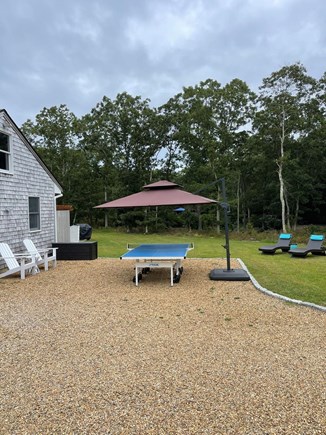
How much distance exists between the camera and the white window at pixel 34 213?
442 inches

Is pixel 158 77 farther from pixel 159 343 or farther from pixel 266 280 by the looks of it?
pixel 159 343

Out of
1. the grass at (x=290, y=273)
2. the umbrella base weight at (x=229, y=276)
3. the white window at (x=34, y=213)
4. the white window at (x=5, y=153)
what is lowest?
the grass at (x=290, y=273)

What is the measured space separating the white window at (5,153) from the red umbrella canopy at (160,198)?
3.91 meters

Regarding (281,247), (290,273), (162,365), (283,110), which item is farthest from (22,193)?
(283,110)

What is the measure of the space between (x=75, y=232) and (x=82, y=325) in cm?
1052

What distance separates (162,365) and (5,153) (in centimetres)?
878

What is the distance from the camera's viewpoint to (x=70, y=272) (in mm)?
9258

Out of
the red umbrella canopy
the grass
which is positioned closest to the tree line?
the grass

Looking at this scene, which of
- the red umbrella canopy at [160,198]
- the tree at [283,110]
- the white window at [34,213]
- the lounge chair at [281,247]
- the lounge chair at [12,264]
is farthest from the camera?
the tree at [283,110]

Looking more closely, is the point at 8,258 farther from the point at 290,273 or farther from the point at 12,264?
the point at 290,273

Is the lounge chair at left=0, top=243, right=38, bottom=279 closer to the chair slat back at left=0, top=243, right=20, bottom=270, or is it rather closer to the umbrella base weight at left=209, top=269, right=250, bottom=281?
the chair slat back at left=0, top=243, right=20, bottom=270

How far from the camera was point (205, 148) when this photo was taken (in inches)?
982

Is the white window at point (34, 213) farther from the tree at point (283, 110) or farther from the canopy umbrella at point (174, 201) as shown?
the tree at point (283, 110)

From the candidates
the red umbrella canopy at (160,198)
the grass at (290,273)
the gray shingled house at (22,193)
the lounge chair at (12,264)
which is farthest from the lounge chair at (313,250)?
the gray shingled house at (22,193)
